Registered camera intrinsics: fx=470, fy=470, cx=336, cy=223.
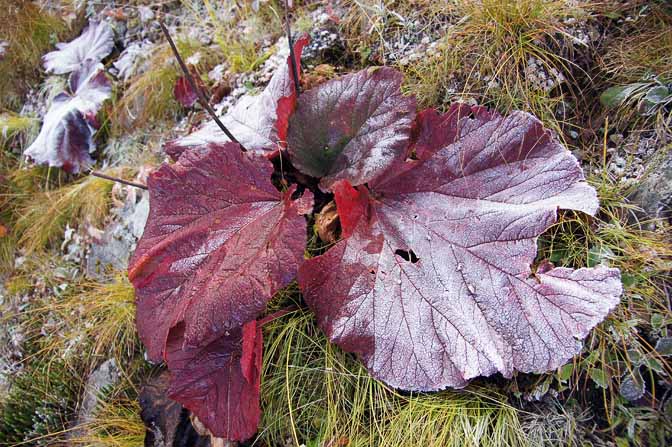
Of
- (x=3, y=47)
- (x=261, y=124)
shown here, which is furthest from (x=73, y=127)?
(x=261, y=124)

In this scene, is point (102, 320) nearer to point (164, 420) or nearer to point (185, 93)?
point (164, 420)

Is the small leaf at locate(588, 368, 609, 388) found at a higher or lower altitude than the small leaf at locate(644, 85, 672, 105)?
lower

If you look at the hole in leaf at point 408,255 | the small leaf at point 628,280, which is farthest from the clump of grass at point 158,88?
the small leaf at point 628,280

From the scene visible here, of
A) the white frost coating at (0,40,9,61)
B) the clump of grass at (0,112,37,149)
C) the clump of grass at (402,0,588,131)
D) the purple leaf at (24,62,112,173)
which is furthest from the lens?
the white frost coating at (0,40,9,61)

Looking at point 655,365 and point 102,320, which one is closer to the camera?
point 655,365

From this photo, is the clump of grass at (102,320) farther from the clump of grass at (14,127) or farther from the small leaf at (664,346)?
the small leaf at (664,346)

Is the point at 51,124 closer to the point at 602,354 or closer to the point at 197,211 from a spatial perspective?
the point at 197,211

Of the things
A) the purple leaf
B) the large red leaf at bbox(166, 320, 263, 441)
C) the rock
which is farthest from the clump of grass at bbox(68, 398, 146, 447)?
the purple leaf

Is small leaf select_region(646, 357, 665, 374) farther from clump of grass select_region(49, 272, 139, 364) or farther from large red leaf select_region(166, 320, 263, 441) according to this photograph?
clump of grass select_region(49, 272, 139, 364)
